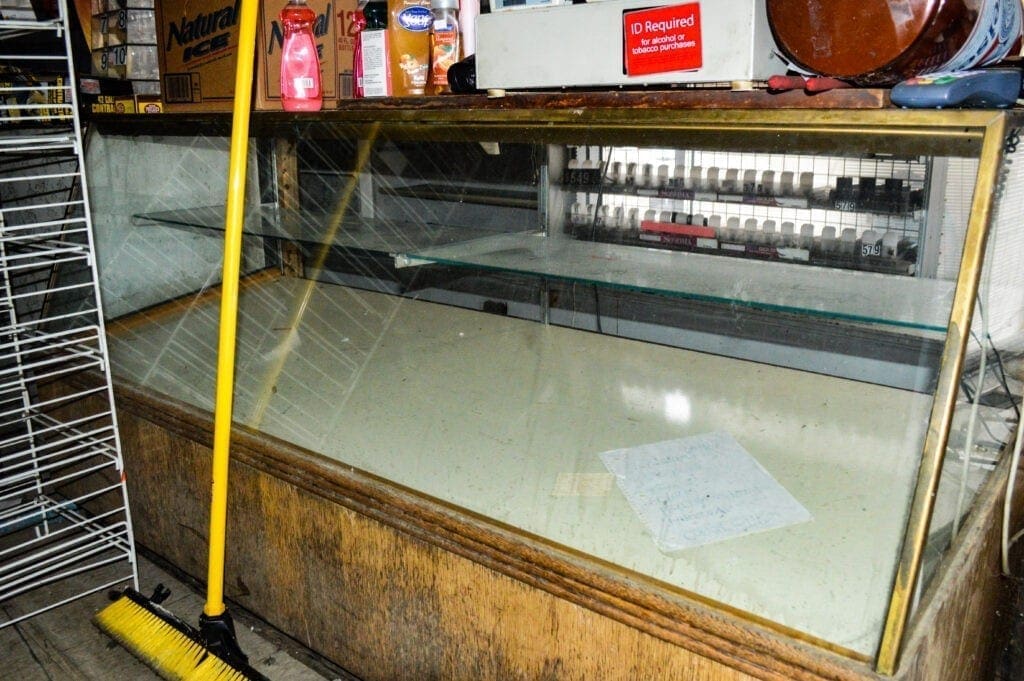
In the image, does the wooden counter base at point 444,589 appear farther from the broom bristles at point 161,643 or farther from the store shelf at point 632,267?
the store shelf at point 632,267

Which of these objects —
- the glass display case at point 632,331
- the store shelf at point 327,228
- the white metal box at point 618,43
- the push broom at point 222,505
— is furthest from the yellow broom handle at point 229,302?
the white metal box at point 618,43

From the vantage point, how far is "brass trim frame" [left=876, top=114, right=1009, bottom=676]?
2.60 feet

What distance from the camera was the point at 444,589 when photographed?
4.25 feet

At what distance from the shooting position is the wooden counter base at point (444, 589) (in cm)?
100

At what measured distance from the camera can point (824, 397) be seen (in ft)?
5.16

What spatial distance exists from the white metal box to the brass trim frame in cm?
29

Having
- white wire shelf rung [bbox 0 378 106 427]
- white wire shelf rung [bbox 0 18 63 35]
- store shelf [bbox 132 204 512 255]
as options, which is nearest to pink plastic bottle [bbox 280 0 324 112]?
store shelf [bbox 132 204 512 255]

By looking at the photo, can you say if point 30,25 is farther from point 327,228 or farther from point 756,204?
point 756,204

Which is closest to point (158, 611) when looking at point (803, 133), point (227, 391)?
point (227, 391)

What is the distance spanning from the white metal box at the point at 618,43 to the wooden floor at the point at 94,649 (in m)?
1.17

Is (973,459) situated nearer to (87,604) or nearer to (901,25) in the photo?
(901,25)

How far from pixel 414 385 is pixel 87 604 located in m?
0.96

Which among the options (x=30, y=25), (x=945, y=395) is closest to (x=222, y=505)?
(x=30, y=25)

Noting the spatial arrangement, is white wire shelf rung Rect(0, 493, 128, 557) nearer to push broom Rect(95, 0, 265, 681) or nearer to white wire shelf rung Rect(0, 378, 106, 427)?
white wire shelf rung Rect(0, 378, 106, 427)
